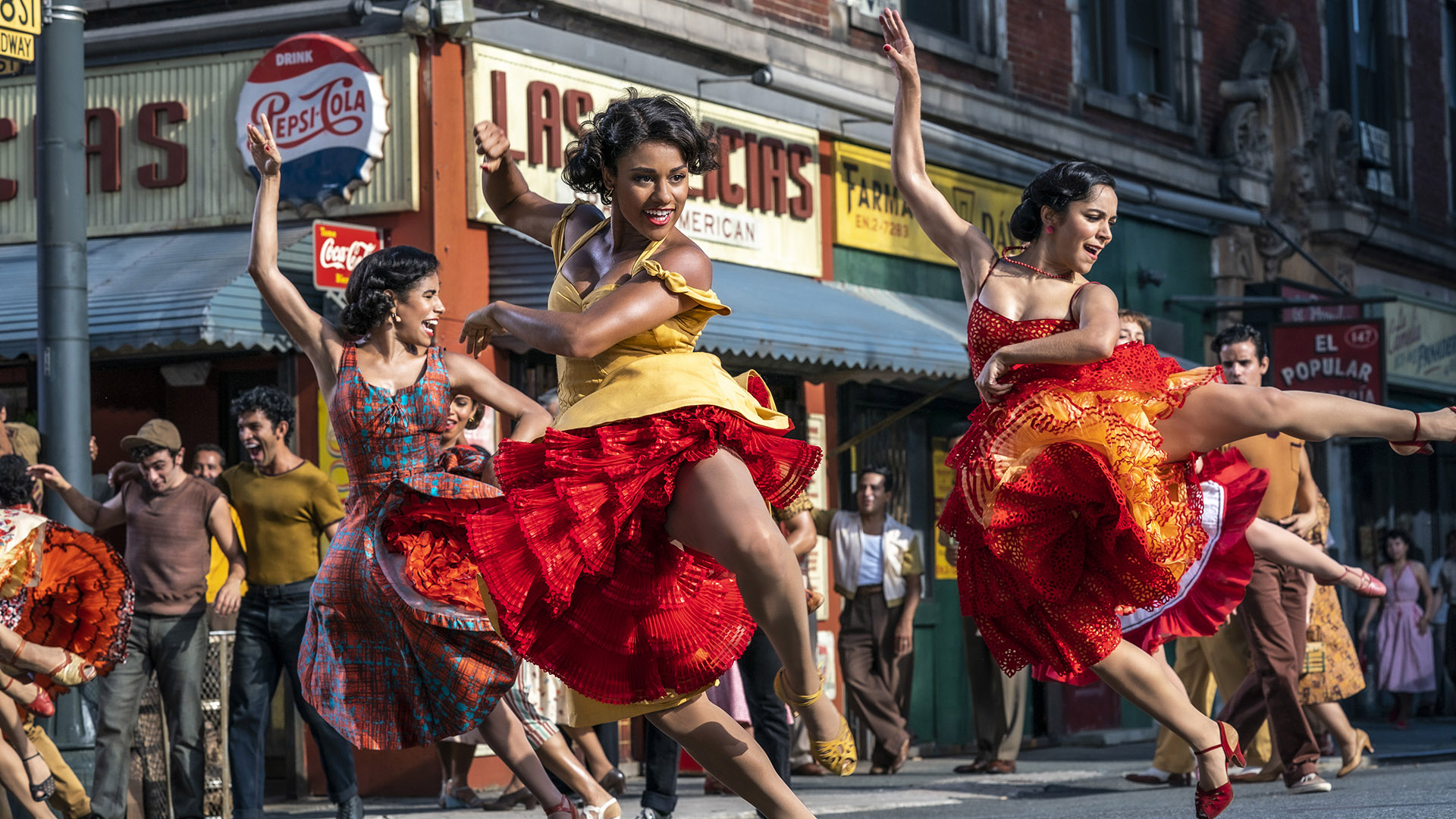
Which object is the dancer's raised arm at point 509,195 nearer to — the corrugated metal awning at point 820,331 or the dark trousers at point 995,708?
the corrugated metal awning at point 820,331

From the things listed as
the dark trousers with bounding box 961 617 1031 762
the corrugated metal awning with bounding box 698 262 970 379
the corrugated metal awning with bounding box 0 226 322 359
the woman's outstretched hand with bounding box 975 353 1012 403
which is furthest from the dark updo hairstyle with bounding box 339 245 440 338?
Answer: the dark trousers with bounding box 961 617 1031 762

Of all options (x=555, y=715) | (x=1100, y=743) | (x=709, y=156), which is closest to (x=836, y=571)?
(x=555, y=715)

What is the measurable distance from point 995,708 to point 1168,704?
624 centimetres

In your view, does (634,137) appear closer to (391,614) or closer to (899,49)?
(899,49)

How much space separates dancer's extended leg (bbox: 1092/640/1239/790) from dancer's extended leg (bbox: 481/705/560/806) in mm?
1871

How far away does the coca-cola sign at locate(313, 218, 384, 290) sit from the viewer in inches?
421

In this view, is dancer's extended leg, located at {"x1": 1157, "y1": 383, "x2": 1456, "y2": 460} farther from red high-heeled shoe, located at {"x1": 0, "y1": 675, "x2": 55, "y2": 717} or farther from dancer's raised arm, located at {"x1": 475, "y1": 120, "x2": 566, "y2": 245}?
red high-heeled shoe, located at {"x1": 0, "y1": 675, "x2": 55, "y2": 717}

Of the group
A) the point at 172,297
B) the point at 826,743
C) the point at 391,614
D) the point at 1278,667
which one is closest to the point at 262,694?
the point at 391,614

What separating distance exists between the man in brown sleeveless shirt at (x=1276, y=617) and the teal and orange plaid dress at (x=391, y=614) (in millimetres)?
4362

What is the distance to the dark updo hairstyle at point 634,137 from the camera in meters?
5.12

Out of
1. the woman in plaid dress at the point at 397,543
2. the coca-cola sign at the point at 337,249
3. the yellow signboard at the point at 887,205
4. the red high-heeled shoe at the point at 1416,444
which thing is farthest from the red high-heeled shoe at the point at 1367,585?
the yellow signboard at the point at 887,205

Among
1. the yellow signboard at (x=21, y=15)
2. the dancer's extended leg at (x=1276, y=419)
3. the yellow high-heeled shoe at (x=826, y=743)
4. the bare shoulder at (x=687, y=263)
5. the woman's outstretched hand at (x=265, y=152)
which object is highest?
the yellow signboard at (x=21, y=15)

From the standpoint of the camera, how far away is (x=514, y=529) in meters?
5.02

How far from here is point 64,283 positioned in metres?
8.57
